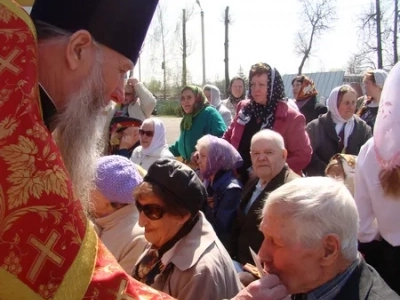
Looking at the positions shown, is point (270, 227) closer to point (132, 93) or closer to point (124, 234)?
point (124, 234)

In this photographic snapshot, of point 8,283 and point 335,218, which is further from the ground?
point 8,283

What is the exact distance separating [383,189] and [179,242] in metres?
1.25

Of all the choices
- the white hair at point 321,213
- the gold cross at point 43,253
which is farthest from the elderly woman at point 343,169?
the gold cross at point 43,253

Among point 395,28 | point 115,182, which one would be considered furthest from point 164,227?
point 395,28

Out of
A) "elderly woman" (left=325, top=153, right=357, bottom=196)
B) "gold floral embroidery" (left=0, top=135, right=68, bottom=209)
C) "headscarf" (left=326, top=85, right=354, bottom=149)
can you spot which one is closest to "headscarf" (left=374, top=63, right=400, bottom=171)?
"elderly woman" (left=325, top=153, right=357, bottom=196)

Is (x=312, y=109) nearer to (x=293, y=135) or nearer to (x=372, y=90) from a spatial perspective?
(x=372, y=90)

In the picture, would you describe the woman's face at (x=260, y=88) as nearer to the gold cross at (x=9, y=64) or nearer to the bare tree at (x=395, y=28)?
the gold cross at (x=9, y=64)

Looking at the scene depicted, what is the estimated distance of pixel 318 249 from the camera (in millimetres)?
1870

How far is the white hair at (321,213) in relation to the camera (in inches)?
73.7

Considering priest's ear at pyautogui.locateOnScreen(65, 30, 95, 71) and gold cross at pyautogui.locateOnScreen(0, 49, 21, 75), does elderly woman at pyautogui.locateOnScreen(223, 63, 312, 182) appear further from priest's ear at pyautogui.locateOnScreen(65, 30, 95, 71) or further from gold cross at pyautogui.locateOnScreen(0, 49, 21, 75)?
gold cross at pyautogui.locateOnScreen(0, 49, 21, 75)

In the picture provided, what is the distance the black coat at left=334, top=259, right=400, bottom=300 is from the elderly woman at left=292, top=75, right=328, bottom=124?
4.83m

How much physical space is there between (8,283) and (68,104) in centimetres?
47

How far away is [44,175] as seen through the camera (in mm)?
1023


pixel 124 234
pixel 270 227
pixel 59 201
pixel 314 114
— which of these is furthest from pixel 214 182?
pixel 59 201
